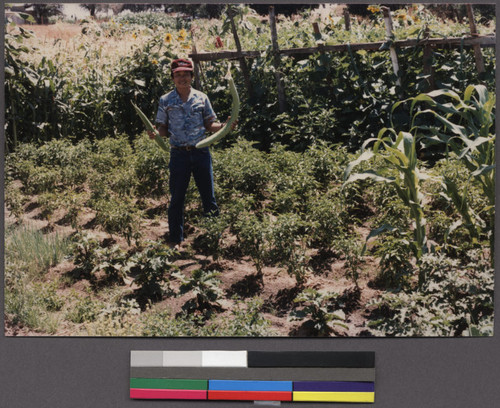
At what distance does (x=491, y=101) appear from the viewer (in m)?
3.39

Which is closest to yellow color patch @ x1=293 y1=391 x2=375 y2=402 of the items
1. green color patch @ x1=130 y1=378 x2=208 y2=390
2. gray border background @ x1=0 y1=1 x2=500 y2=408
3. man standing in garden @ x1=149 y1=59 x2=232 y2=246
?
gray border background @ x1=0 y1=1 x2=500 y2=408

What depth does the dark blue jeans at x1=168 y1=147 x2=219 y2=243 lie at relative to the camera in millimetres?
3541

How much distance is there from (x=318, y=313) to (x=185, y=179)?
1.14 m

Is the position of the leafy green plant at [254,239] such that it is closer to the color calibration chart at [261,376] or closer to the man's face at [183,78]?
the color calibration chart at [261,376]

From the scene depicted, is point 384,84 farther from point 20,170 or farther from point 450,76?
point 20,170

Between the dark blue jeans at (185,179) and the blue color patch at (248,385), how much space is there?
0.89m

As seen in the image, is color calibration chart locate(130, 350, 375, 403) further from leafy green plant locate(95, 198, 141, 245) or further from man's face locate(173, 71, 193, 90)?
man's face locate(173, 71, 193, 90)

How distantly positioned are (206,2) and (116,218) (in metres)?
1.41

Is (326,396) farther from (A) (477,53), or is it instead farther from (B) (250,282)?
(A) (477,53)

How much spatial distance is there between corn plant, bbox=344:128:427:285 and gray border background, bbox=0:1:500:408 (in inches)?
19.3

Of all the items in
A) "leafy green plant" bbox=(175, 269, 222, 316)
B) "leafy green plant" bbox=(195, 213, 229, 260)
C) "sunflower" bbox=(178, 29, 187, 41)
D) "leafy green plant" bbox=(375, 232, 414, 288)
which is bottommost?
"leafy green plant" bbox=(175, 269, 222, 316)

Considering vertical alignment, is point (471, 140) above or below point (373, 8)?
below

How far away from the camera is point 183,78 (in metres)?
3.54

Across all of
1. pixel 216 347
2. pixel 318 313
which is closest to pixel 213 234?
Result: pixel 216 347
